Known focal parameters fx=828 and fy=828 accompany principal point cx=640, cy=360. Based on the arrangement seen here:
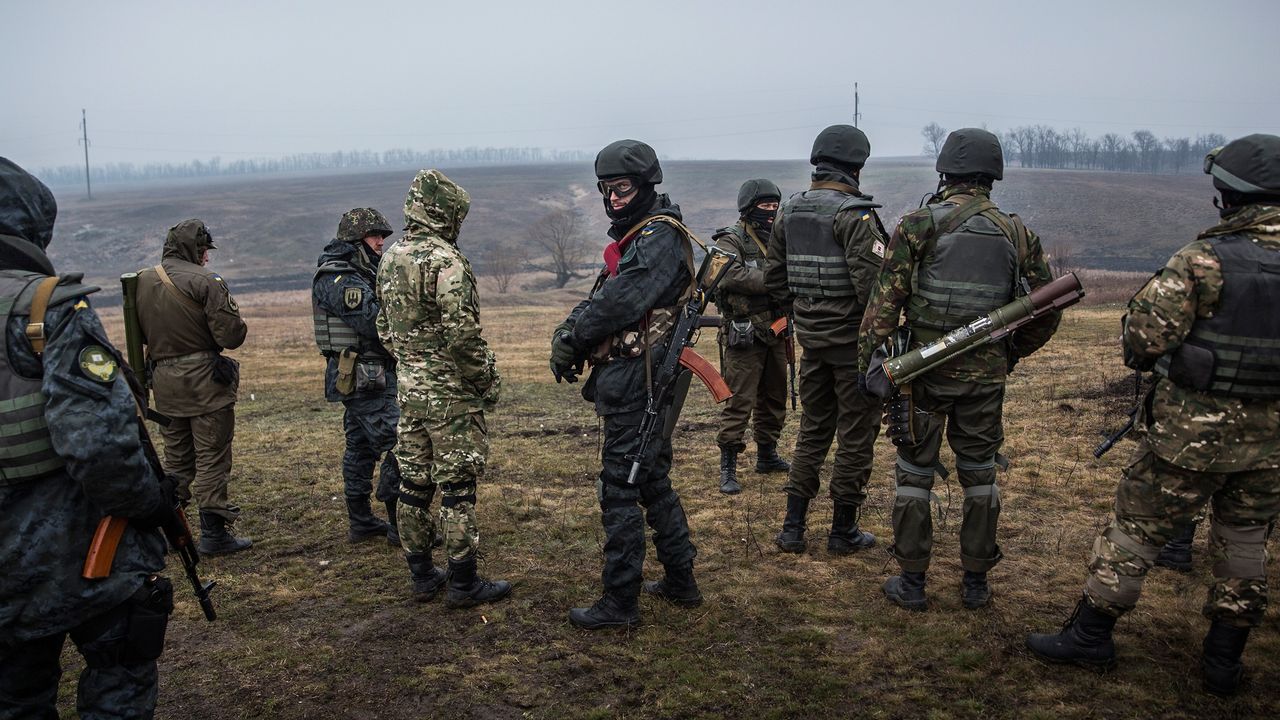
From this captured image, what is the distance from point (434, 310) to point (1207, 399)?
4335 mm

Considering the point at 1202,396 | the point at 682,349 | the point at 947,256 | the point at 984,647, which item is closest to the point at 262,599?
the point at 682,349

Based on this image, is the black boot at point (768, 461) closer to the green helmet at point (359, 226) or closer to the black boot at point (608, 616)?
the black boot at point (608, 616)

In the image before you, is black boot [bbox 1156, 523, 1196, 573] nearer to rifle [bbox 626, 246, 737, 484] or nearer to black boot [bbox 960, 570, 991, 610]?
black boot [bbox 960, 570, 991, 610]

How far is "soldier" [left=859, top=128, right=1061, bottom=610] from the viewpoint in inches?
191

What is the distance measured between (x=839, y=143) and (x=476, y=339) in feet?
9.58

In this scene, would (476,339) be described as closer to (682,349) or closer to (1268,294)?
(682,349)

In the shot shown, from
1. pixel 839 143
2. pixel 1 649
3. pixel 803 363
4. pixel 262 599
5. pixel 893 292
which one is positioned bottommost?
pixel 262 599

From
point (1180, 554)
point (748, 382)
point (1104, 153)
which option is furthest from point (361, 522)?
point (1104, 153)

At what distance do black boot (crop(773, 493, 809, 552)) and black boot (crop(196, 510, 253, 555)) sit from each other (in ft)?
14.7

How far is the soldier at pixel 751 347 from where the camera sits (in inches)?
306

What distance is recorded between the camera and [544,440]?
10.3 metres

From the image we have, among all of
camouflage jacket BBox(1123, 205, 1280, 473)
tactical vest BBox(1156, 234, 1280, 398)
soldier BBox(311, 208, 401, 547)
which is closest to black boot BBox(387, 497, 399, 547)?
soldier BBox(311, 208, 401, 547)

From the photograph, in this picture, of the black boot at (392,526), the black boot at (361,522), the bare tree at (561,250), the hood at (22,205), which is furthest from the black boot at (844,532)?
the bare tree at (561,250)

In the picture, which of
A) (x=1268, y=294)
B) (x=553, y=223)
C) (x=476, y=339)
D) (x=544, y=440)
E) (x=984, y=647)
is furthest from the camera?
(x=553, y=223)
